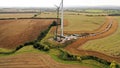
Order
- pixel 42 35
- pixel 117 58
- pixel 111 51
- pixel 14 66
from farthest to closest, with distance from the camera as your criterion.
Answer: pixel 42 35, pixel 111 51, pixel 117 58, pixel 14 66

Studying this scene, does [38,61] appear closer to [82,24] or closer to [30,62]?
[30,62]

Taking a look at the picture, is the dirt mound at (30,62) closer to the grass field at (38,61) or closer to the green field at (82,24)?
the grass field at (38,61)

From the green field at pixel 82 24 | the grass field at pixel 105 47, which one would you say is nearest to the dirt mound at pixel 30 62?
the grass field at pixel 105 47

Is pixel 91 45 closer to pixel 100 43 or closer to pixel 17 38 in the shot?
pixel 100 43

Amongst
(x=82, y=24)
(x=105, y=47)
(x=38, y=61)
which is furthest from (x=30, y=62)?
(x=82, y=24)

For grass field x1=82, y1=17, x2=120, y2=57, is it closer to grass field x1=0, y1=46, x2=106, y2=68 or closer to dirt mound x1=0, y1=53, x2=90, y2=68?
grass field x1=0, y1=46, x2=106, y2=68

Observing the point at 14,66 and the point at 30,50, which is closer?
the point at 14,66

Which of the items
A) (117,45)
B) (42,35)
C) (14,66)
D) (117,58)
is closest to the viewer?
(14,66)

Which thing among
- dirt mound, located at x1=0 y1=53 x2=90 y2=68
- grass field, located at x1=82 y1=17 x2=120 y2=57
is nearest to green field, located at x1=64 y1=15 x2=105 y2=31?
grass field, located at x1=82 y1=17 x2=120 y2=57

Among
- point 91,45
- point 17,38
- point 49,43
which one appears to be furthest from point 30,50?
point 17,38
